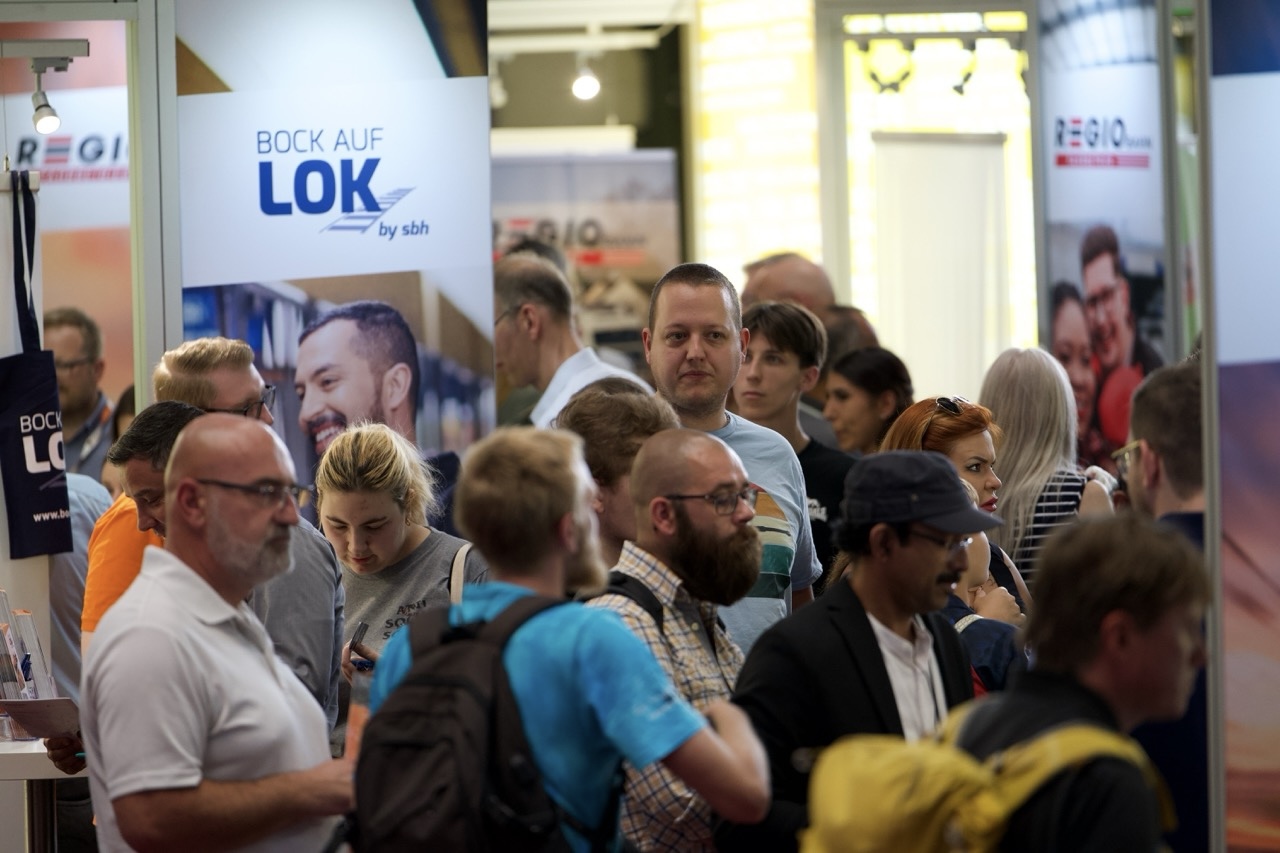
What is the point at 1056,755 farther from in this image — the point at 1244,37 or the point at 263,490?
the point at 1244,37

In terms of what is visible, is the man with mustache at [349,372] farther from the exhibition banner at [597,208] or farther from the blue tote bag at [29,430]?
the exhibition banner at [597,208]

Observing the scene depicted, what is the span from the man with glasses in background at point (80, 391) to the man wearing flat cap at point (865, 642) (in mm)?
5726

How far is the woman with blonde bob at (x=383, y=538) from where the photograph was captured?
12.7 feet

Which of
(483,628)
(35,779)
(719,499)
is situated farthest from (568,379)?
(483,628)

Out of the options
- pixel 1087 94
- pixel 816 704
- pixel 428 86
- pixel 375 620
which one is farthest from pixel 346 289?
pixel 1087 94

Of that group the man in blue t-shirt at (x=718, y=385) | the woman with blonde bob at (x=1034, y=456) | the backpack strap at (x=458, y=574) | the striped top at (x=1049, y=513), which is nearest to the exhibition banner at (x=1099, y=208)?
the woman with blonde bob at (x=1034, y=456)

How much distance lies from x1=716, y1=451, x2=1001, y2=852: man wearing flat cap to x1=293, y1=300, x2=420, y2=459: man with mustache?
2.88 m

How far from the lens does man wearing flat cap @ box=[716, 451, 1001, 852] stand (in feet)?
8.84

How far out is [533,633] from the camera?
2.27 meters

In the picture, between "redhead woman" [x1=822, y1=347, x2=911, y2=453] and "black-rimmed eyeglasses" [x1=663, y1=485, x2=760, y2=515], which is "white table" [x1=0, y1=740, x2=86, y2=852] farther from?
"redhead woman" [x1=822, y1=347, x2=911, y2=453]

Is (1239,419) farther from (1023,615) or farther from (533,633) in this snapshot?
(533,633)

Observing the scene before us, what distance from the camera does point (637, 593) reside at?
9.48 ft

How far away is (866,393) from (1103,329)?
2.27 metres

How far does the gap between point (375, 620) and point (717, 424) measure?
3.20 feet
